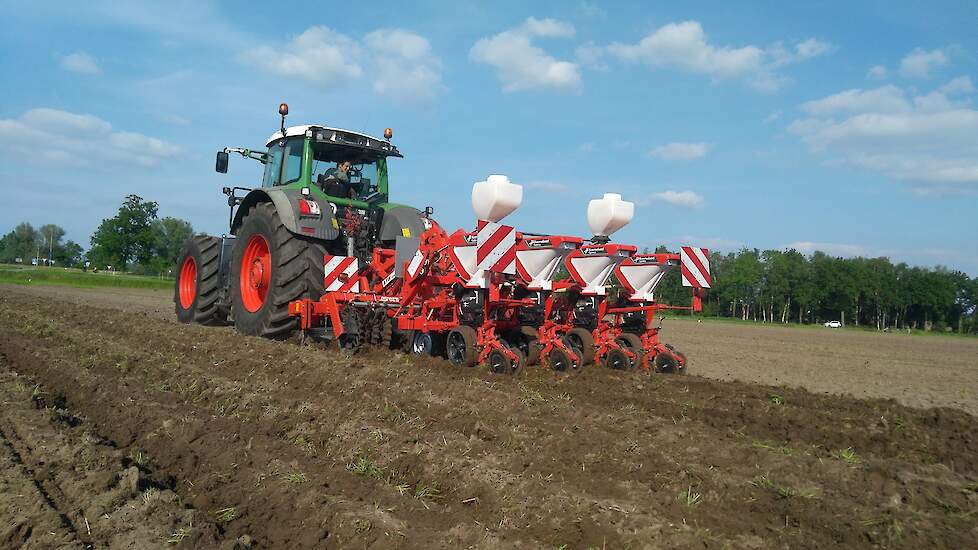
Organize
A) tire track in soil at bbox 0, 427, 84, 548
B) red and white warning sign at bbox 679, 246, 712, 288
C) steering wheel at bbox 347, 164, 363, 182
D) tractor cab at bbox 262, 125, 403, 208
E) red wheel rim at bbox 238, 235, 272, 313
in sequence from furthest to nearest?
1. steering wheel at bbox 347, 164, 363, 182
2. tractor cab at bbox 262, 125, 403, 208
3. red wheel rim at bbox 238, 235, 272, 313
4. red and white warning sign at bbox 679, 246, 712, 288
5. tire track in soil at bbox 0, 427, 84, 548

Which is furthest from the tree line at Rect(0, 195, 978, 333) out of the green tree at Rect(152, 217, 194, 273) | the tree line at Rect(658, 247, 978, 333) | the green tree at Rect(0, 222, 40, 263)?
the green tree at Rect(0, 222, 40, 263)

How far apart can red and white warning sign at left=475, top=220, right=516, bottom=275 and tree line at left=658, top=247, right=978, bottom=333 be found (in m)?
61.7

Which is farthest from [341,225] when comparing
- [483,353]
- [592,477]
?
[592,477]

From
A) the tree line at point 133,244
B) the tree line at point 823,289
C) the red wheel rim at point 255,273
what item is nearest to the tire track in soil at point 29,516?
the red wheel rim at point 255,273

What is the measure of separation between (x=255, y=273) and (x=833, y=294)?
68.1 m

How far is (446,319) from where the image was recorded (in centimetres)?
666

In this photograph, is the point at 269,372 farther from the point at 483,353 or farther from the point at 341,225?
the point at 341,225

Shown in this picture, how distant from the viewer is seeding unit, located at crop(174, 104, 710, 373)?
6.23 metres

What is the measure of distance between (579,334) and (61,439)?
4261 millimetres

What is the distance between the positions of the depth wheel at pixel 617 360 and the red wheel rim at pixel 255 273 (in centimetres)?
410

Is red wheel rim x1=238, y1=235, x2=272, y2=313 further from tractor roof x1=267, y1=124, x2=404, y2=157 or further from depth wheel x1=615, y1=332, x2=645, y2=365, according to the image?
depth wheel x1=615, y1=332, x2=645, y2=365

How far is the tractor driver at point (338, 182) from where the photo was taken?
865 centimetres

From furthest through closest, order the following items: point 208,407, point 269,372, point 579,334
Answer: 1. point 579,334
2. point 269,372
3. point 208,407

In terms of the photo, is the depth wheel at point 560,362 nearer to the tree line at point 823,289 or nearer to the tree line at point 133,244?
the tree line at point 133,244
